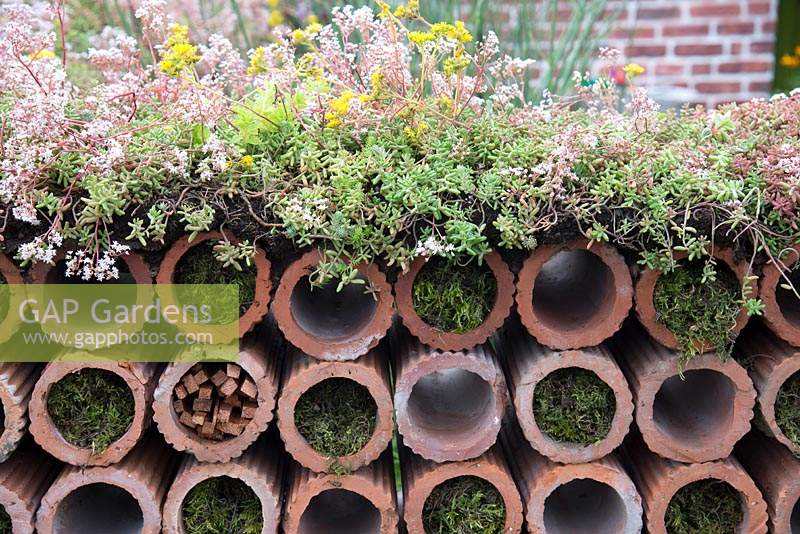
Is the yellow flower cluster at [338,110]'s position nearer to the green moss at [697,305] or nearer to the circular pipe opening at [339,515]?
the green moss at [697,305]

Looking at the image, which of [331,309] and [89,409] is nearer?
[89,409]

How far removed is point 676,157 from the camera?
161cm

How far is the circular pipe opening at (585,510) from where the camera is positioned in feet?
5.74

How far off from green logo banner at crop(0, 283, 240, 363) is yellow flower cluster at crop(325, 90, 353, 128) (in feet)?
1.37

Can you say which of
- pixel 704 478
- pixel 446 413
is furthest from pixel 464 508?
pixel 704 478

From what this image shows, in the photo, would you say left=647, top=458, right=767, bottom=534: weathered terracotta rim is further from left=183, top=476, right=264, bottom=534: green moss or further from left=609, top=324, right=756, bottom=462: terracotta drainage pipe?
left=183, top=476, right=264, bottom=534: green moss

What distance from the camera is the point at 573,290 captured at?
1.90 metres

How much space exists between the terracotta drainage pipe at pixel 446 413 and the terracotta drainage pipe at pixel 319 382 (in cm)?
4

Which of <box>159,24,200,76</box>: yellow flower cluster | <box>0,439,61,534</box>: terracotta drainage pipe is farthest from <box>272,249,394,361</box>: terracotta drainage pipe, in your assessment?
<box>0,439,61,534</box>: terracotta drainage pipe

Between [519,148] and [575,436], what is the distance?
2.14ft

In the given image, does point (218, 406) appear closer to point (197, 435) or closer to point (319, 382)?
point (197, 435)

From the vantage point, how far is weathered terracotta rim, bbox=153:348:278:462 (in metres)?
1.60

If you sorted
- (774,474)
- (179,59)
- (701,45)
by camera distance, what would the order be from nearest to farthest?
(179,59), (774,474), (701,45)

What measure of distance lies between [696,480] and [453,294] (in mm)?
715
